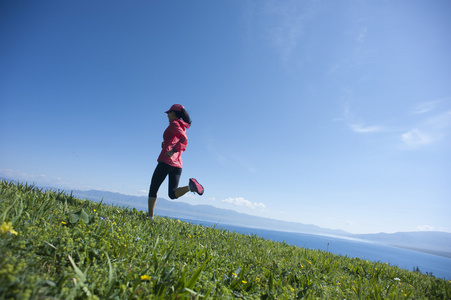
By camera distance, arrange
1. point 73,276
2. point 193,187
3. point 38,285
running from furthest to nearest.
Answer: point 193,187 → point 73,276 → point 38,285

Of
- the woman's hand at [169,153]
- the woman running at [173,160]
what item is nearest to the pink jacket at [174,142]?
the woman running at [173,160]

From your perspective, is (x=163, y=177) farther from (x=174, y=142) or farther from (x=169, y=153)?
(x=174, y=142)

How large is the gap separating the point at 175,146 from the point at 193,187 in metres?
1.27

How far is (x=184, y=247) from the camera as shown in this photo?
361 cm

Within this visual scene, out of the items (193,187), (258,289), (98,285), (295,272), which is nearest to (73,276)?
(98,285)

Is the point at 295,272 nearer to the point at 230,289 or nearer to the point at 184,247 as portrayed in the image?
the point at 230,289

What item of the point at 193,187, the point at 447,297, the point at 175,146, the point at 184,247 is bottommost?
the point at 447,297

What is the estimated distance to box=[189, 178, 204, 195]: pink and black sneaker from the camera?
Result: 5.77m

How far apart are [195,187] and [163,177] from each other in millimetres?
979

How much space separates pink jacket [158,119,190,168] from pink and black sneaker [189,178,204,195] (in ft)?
1.92

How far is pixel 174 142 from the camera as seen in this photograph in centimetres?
618

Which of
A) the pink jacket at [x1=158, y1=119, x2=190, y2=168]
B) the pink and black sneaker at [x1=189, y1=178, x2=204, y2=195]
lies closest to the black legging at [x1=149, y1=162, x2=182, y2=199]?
the pink jacket at [x1=158, y1=119, x2=190, y2=168]

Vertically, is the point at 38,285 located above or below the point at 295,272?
above

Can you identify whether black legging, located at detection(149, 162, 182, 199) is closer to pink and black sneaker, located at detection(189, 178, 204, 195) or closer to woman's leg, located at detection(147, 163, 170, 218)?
woman's leg, located at detection(147, 163, 170, 218)
